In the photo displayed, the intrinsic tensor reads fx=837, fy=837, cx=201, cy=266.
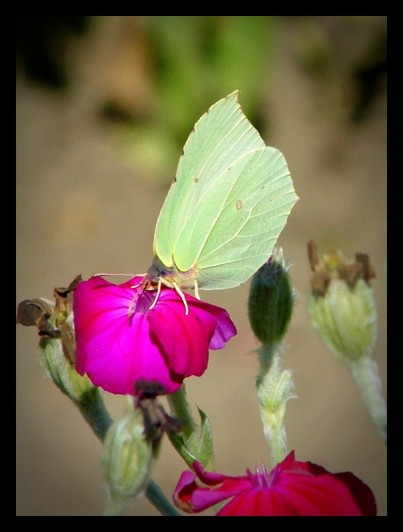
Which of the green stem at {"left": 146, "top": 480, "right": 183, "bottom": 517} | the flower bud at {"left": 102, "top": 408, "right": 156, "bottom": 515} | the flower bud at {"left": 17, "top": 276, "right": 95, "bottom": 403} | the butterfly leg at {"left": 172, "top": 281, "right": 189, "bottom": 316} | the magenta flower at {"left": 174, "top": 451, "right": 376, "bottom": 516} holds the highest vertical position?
the butterfly leg at {"left": 172, "top": 281, "right": 189, "bottom": 316}

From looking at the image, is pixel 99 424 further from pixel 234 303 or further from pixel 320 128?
pixel 320 128

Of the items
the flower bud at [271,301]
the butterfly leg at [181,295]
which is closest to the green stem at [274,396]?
the flower bud at [271,301]

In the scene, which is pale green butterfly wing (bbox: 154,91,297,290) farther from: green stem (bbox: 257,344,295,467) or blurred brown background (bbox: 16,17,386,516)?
blurred brown background (bbox: 16,17,386,516)

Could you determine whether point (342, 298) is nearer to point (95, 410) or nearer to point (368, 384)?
point (368, 384)

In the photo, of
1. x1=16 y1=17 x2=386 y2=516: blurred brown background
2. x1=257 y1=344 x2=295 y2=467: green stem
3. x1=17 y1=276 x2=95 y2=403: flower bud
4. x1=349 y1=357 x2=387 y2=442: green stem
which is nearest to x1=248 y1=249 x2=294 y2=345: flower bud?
x1=257 y1=344 x2=295 y2=467: green stem

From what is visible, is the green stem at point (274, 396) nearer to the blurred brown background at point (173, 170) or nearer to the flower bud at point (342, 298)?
the flower bud at point (342, 298)

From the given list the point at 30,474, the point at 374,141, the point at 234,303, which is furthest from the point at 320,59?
the point at 30,474

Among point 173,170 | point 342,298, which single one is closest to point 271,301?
point 342,298
